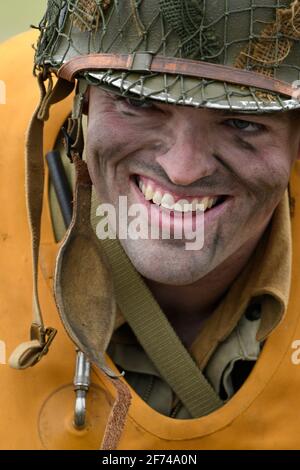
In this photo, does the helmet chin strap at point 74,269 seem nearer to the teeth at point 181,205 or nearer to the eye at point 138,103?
the eye at point 138,103

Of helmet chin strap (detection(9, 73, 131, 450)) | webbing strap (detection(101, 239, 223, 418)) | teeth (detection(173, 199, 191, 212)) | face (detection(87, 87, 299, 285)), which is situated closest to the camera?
face (detection(87, 87, 299, 285))

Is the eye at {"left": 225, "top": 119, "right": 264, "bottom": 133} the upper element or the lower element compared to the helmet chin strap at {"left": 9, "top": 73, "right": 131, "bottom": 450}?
upper

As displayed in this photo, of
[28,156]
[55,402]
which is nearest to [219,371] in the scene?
[55,402]

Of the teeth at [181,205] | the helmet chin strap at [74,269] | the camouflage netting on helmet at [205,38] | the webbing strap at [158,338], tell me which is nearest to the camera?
the camouflage netting on helmet at [205,38]

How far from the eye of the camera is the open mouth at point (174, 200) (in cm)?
287

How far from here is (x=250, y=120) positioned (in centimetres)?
278

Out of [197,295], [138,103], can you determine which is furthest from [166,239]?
[197,295]

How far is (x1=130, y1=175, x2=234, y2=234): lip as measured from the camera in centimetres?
288

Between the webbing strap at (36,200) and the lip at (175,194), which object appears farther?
the webbing strap at (36,200)

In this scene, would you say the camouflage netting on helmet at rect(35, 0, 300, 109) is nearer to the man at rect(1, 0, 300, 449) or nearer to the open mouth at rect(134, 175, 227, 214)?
the man at rect(1, 0, 300, 449)

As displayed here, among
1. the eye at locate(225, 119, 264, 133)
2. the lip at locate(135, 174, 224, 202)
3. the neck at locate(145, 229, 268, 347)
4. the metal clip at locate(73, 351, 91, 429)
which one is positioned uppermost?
the eye at locate(225, 119, 264, 133)

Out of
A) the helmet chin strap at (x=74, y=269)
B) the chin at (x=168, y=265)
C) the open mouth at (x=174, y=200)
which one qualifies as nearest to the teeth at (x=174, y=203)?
the open mouth at (x=174, y=200)

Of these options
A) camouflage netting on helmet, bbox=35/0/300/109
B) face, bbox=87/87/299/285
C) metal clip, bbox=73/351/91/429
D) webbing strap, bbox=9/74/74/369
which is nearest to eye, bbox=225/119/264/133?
face, bbox=87/87/299/285

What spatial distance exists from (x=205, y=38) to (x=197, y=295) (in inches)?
33.6
